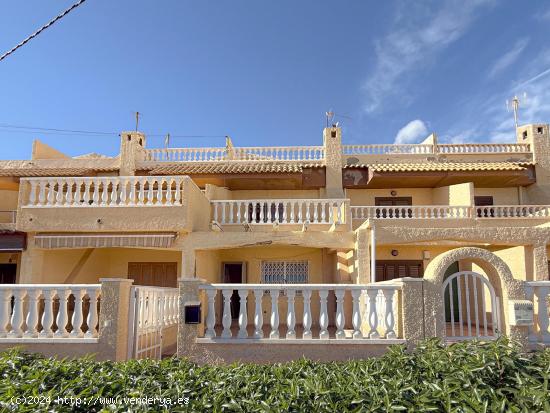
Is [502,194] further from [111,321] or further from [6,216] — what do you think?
[6,216]

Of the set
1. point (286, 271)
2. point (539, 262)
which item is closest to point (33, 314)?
point (286, 271)

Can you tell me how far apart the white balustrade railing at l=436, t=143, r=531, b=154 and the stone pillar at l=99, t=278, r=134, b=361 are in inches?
615

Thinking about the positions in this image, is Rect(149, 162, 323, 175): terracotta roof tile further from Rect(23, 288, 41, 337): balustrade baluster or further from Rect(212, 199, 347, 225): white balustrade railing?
Rect(23, 288, 41, 337): balustrade baluster

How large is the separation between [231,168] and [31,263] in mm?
7664

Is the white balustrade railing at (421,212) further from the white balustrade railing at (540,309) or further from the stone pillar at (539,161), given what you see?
the white balustrade railing at (540,309)

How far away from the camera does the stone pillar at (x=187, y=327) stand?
19.1 ft

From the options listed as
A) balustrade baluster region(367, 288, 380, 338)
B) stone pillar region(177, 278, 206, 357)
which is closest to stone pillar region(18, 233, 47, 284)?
stone pillar region(177, 278, 206, 357)

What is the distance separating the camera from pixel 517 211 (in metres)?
14.8

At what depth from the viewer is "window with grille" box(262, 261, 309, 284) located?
14.1 m

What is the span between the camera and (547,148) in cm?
1659

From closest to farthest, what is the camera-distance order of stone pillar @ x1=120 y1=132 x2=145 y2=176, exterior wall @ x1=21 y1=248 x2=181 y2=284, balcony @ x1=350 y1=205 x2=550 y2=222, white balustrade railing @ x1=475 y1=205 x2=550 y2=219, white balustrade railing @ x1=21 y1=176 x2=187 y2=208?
white balustrade railing @ x1=21 y1=176 x2=187 y2=208
exterior wall @ x1=21 y1=248 x2=181 y2=284
balcony @ x1=350 y1=205 x2=550 y2=222
white balustrade railing @ x1=475 y1=205 x2=550 y2=219
stone pillar @ x1=120 y1=132 x2=145 y2=176

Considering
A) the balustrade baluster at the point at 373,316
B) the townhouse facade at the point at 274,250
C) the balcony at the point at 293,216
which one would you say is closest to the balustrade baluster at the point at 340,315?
the townhouse facade at the point at 274,250

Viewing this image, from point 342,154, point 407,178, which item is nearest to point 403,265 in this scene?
point 407,178

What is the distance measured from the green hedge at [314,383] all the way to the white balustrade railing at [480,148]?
14.3 metres
